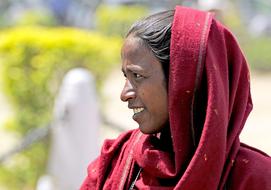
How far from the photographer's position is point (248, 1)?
19.7 metres

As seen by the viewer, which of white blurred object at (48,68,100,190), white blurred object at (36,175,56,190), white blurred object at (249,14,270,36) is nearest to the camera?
white blurred object at (48,68,100,190)

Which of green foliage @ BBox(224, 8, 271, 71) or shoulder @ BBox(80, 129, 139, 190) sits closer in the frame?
shoulder @ BBox(80, 129, 139, 190)

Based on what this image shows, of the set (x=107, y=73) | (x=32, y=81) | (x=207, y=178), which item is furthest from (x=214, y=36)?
(x=107, y=73)

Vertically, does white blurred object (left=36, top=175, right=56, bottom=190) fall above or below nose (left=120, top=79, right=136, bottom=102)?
below

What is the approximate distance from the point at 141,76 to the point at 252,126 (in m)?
8.87

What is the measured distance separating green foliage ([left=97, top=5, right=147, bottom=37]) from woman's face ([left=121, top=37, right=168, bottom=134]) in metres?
13.7

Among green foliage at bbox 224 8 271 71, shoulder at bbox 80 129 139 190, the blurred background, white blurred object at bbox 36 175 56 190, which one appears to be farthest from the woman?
green foliage at bbox 224 8 271 71

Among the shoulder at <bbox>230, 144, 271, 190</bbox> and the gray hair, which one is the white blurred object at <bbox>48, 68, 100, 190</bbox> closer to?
the gray hair

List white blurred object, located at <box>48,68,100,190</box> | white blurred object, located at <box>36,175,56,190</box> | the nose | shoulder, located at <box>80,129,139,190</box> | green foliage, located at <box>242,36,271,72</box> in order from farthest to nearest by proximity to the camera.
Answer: green foliage, located at <box>242,36,271,72</box>
white blurred object, located at <box>36,175,56,190</box>
white blurred object, located at <box>48,68,100,190</box>
shoulder, located at <box>80,129,139,190</box>
the nose

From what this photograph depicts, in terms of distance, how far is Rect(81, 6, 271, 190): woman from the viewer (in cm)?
241

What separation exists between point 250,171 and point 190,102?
0.83ft

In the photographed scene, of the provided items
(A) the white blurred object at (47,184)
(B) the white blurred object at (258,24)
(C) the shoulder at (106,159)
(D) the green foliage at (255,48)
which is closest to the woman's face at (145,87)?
(C) the shoulder at (106,159)

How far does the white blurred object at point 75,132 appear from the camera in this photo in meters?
5.79

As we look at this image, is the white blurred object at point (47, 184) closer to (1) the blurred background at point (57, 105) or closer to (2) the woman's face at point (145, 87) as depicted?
(1) the blurred background at point (57, 105)
